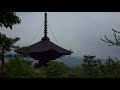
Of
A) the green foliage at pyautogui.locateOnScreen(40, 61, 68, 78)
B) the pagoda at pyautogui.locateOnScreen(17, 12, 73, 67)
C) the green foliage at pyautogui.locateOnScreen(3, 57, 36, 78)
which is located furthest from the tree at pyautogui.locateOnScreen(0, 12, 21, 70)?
the pagoda at pyautogui.locateOnScreen(17, 12, 73, 67)

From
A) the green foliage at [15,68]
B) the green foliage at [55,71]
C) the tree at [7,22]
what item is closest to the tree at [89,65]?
the green foliage at [55,71]

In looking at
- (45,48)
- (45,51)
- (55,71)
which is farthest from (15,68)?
(45,48)

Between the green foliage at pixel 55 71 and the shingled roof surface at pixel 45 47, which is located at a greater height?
the shingled roof surface at pixel 45 47

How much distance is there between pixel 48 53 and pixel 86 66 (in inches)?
75.3

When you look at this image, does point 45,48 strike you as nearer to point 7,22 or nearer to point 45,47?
point 45,47

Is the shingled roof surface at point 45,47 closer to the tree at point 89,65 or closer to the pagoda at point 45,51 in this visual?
the pagoda at point 45,51

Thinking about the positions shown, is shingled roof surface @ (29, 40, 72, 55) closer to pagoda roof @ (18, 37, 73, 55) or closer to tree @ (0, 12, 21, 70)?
pagoda roof @ (18, 37, 73, 55)

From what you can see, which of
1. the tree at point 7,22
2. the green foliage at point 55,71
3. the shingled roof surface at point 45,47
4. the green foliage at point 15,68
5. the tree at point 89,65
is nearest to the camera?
the tree at point 7,22

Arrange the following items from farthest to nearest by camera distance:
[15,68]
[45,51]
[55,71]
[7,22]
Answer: [45,51]
[55,71]
[15,68]
[7,22]

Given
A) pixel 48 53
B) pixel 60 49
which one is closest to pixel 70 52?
pixel 60 49

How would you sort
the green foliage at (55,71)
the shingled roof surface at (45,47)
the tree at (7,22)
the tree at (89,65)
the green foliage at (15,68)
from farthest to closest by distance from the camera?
the shingled roof surface at (45,47)
the tree at (89,65)
the green foliage at (55,71)
the green foliage at (15,68)
the tree at (7,22)

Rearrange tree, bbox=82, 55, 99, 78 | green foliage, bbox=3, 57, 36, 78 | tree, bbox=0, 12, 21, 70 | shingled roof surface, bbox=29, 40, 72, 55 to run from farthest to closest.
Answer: shingled roof surface, bbox=29, 40, 72, 55 < tree, bbox=82, 55, 99, 78 < green foliage, bbox=3, 57, 36, 78 < tree, bbox=0, 12, 21, 70

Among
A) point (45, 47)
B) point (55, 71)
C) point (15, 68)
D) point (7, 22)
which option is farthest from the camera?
point (45, 47)
